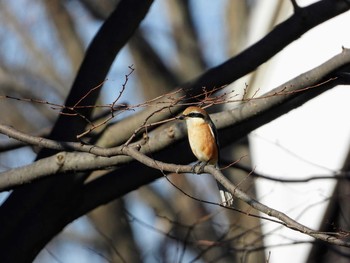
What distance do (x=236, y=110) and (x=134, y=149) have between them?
1005mm

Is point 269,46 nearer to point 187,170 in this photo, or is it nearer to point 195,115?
point 195,115

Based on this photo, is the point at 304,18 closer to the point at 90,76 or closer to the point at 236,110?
the point at 236,110

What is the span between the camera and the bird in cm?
423

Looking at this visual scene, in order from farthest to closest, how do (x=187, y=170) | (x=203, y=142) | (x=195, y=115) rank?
(x=203, y=142) < (x=195, y=115) < (x=187, y=170)

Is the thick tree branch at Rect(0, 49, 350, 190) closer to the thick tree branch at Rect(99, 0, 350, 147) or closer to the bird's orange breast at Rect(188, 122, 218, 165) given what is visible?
the bird's orange breast at Rect(188, 122, 218, 165)

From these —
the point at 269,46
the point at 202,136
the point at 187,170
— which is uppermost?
the point at 269,46

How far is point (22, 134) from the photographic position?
3633mm

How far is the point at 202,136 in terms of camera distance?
4.30m

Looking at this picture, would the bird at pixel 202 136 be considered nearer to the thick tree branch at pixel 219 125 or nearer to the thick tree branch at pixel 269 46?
the thick tree branch at pixel 219 125

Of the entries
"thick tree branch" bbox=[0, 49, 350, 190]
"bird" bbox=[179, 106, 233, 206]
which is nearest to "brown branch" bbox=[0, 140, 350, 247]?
"thick tree branch" bbox=[0, 49, 350, 190]

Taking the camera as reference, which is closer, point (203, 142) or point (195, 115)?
point (195, 115)

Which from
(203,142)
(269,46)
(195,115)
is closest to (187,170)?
(195,115)

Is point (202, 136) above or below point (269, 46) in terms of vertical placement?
below

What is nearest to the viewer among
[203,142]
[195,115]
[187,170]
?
[187,170]
